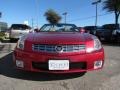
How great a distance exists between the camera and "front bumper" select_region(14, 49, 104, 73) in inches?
222

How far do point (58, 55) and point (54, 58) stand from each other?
10cm

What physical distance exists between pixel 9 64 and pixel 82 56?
2710mm

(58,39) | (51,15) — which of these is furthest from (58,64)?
(51,15)

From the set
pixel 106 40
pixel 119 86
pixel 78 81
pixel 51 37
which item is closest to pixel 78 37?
pixel 51 37

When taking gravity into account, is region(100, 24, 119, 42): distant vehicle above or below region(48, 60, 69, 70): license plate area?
above

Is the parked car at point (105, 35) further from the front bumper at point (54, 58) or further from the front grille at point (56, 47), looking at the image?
the front grille at point (56, 47)

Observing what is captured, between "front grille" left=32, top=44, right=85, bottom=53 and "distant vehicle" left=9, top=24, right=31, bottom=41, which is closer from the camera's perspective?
"front grille" left=32, top=44, right=85, bottom=53

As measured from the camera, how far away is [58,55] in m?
5.64

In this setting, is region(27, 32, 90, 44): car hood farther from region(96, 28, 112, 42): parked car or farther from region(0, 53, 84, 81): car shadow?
region(96, 28, 112, 42): parked car

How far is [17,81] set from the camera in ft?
18.8

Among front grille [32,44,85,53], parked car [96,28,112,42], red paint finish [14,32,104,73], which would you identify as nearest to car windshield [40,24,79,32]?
red paint finish [14,32,104,73]

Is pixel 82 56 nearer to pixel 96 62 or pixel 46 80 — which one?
pixel 96 62

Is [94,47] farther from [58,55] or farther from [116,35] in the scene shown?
[116,35]

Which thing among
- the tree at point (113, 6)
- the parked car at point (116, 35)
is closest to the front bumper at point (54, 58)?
the parked car at point (116, 35)
